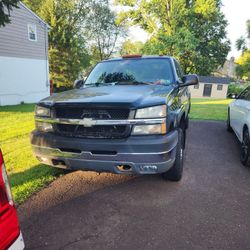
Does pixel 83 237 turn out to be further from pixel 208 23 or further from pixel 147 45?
pixel 208 23

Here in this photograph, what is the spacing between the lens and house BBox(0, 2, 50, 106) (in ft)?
46.3

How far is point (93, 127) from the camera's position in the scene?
2963 millimetres

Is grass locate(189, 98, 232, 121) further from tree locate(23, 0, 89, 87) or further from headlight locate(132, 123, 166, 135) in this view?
tree locate(23, 0, 89, 87)

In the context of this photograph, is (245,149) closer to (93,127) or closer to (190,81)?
(190,81)

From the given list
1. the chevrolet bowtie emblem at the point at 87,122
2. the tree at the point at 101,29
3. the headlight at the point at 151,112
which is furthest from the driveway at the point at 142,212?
the tree at the point at 101,29

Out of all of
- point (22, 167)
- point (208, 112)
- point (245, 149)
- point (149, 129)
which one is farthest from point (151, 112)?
point (208, 112)

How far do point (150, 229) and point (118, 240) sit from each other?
0.39 m

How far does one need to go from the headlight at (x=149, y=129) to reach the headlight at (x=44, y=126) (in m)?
1.18

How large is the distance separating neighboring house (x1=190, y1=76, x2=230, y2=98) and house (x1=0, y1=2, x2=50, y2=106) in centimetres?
2990

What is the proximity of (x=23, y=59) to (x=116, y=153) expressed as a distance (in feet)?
49.2

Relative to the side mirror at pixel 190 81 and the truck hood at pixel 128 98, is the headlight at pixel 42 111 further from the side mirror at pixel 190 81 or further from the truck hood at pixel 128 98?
the side mirror at pixel 190 81

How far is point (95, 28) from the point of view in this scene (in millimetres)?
37719

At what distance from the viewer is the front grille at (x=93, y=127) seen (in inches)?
113

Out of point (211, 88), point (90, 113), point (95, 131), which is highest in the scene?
point (90, 113)
